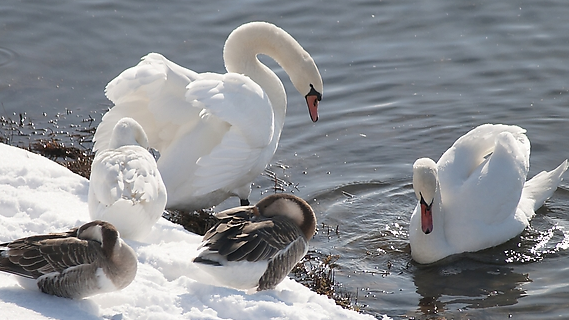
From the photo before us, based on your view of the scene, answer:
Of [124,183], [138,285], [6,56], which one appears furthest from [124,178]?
[6,56]

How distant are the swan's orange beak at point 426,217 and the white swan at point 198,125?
4.62ft

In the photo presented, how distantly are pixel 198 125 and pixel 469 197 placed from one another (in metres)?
2.48

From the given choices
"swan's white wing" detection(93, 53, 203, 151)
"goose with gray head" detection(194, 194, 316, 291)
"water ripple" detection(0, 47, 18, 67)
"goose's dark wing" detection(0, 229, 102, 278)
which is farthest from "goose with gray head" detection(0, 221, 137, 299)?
"water ripple" detection(0, 47, 18, 67)

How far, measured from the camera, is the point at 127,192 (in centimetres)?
509

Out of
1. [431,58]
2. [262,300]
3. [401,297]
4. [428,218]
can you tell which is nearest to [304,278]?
[401,297]

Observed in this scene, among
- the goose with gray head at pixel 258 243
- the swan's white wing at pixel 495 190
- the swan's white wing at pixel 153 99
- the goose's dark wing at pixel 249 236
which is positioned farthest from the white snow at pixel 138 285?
the swan's white wing at pixel 495 190

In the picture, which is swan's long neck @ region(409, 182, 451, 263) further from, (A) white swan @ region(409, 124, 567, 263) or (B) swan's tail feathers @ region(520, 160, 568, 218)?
(B) swan's tail feathers @ region(520, 160, 568, 218)

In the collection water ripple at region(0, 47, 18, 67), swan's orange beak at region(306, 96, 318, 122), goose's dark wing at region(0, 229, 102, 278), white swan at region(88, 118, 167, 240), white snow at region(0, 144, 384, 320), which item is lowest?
water ripple at region(0, 47, 18, 67)

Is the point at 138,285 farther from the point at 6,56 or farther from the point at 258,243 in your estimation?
the point at 6,56

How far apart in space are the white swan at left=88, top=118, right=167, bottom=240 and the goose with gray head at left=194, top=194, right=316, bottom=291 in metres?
0.52

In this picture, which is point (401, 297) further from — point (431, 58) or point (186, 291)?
point (431, 58)

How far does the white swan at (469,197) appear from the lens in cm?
684

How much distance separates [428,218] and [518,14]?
624 centimetres

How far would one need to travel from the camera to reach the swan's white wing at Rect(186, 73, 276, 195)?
6.43 meters
